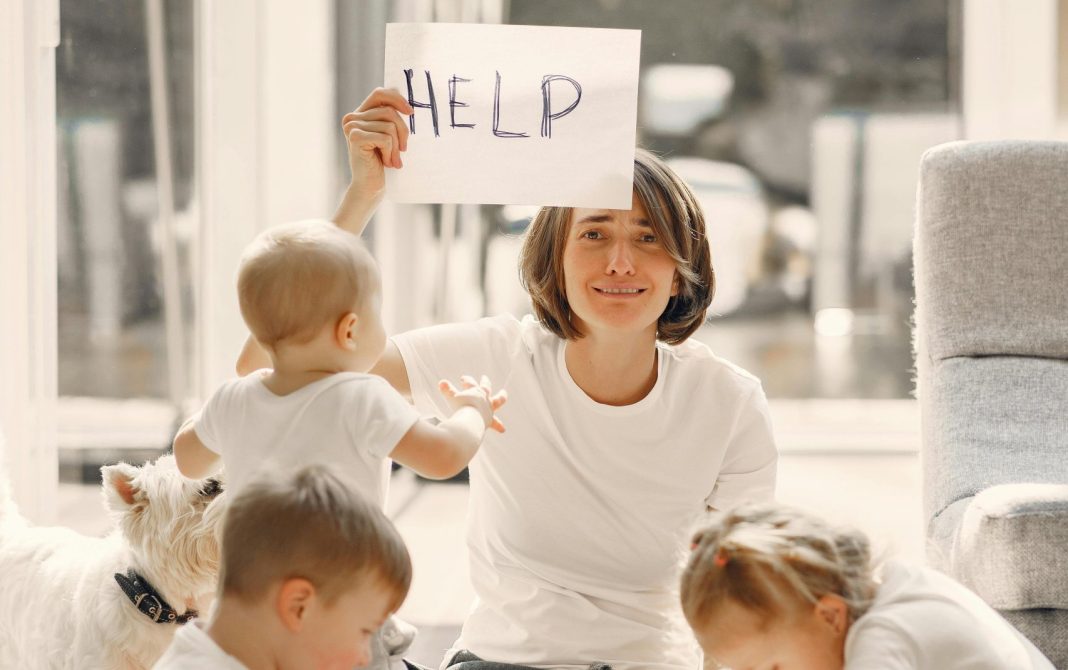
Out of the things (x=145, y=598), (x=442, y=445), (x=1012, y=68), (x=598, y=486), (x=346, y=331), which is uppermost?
(x=1012, y=68)

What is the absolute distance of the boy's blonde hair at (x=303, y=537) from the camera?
100 cm

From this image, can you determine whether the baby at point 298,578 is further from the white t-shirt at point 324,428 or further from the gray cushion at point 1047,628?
the gray cushion at point 1047,628

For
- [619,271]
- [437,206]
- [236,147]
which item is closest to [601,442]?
[619,271]

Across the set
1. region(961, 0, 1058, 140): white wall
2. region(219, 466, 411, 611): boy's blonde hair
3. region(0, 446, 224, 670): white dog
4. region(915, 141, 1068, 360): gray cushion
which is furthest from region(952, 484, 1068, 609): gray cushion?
region(961, 0, 1058, 140): white wall

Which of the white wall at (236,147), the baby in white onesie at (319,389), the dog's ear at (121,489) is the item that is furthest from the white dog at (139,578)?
the white wall at (236,147)

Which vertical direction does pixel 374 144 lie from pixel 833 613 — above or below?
above

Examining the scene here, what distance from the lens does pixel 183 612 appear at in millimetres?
1418

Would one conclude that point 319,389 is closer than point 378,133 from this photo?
Yes

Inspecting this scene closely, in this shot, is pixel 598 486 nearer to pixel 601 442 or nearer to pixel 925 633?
pixel 601 442

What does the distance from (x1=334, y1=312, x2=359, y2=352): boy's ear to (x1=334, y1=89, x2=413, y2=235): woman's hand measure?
22 centimetres

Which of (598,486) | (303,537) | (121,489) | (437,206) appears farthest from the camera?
(437,206)

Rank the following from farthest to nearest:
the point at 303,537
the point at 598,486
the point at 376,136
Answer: the point at 598,486
the point at 376,136
the point at 303,537

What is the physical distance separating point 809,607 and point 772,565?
64 mm

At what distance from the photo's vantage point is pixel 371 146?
1.29 meters
